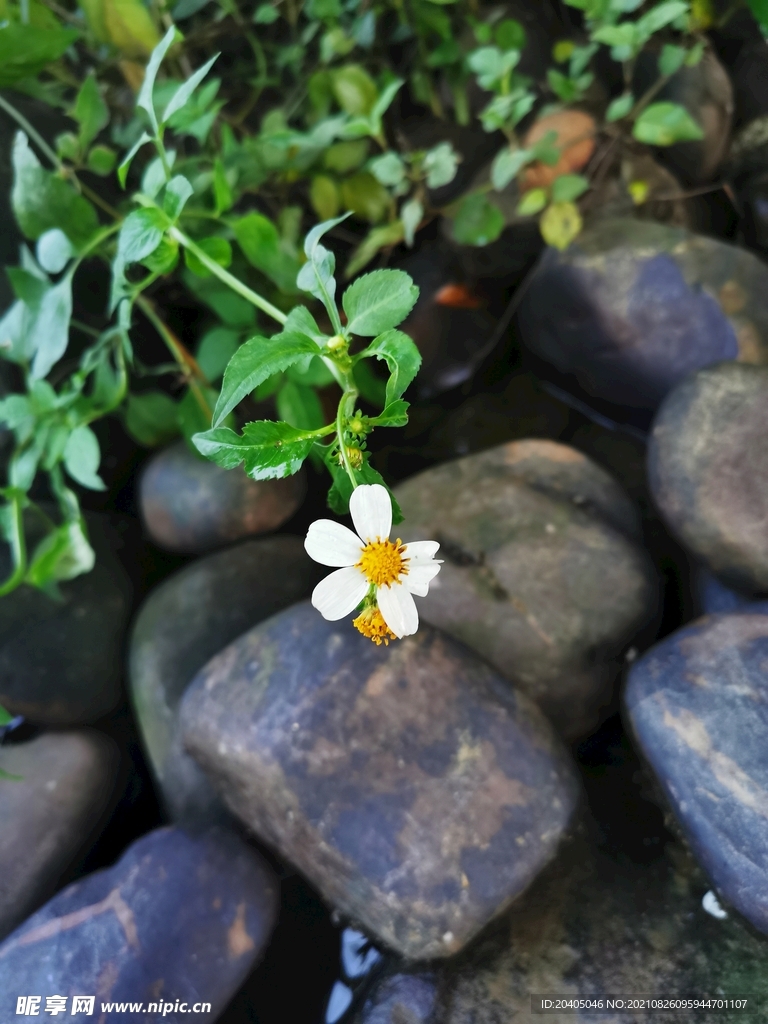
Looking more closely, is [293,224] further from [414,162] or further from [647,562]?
[647,562]

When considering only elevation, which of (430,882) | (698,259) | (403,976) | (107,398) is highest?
(107,398)

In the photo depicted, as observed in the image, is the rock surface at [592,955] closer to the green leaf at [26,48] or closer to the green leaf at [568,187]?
the green leaf at [568,187]

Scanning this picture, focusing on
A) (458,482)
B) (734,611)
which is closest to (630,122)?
(458,482)

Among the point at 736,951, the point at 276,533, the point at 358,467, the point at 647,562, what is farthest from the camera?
the point at 276,533

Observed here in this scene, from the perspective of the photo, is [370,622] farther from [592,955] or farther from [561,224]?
[561,224]

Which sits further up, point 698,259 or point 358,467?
point 358,467

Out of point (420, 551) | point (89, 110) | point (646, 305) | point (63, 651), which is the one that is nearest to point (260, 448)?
point (420, 551)

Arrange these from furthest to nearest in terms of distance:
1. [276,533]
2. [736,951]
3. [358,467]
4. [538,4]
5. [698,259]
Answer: [538,4] < [276,533] < [698,259] < [736,951] < [358,467]
